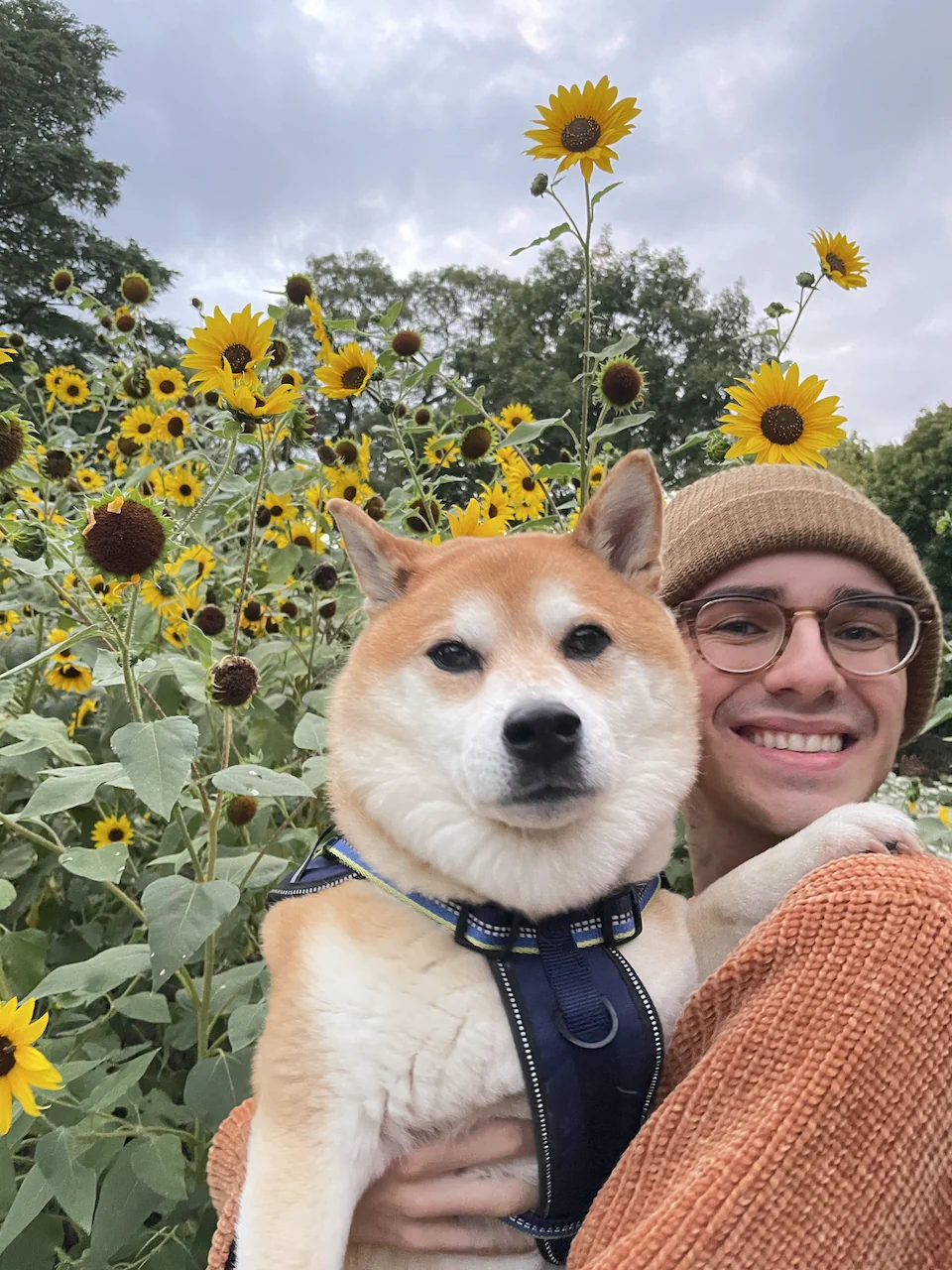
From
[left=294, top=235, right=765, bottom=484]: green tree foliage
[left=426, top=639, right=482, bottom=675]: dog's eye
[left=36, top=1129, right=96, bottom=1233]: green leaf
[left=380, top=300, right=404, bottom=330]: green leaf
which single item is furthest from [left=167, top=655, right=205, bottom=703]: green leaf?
[left=294, top=235, right=765, bottom=484]: green tree foliage

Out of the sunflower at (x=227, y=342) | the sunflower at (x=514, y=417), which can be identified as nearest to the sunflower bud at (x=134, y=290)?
the sunflower at (x=227, y=342)

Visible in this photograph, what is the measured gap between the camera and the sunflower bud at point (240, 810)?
2082 mm

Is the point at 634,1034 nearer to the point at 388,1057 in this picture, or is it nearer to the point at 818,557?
the point at 388,1057

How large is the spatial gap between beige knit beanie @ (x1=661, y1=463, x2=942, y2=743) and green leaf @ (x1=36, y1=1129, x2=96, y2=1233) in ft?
5.59

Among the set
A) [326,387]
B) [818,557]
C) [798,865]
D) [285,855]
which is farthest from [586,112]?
[285,855]

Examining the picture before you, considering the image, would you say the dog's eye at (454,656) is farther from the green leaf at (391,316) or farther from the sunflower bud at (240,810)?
Answer: the green leaf at (391,316)

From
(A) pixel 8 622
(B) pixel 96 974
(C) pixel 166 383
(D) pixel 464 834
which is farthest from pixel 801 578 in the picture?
(A) pixel 8 622

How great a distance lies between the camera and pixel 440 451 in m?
3.59

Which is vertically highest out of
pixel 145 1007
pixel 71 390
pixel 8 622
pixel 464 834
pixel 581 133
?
pixel 71 390

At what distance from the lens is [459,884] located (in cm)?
135

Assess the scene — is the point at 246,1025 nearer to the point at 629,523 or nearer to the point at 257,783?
the point at 257,783

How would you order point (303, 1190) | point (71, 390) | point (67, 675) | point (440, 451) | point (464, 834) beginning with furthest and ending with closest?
point (71, 390)
point (440, 451)
point (67, 675)
point (464, 834)
point (303, 1190)

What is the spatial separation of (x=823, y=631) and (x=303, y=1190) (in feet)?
4.98

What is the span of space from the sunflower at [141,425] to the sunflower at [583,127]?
212 cm
